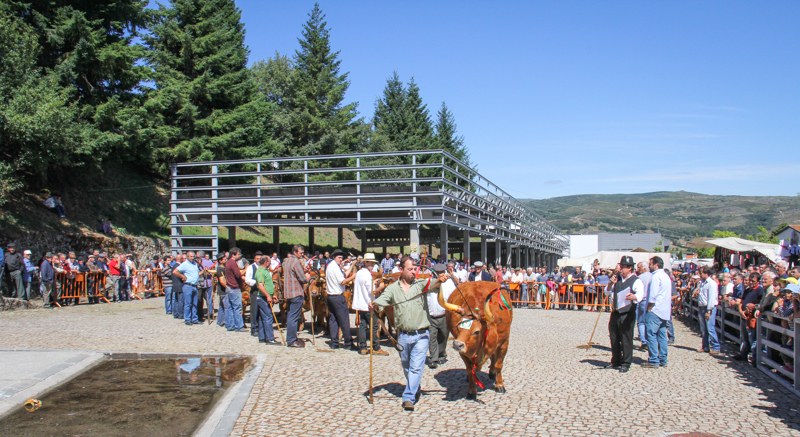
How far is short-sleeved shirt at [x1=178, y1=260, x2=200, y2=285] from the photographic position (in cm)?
1310

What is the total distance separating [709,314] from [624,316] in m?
3.04

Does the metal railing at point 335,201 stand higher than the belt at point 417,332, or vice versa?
the metal railing at point 335,201

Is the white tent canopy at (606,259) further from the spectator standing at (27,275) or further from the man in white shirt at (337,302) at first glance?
the spectator standing at (27,275)

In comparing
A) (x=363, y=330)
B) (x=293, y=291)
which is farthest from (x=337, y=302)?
(x=293, y=291)

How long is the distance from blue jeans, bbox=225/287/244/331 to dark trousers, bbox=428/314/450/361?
5.23 meters

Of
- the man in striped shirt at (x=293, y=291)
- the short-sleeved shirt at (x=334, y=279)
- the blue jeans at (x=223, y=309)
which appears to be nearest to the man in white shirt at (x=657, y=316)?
the short-sleeved shirt at (x=334, y=279)

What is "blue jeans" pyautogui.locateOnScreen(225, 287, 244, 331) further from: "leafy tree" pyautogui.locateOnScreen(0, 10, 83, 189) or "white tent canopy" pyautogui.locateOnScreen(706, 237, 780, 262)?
"white tent canopy" pyautogui.locateOnScreen(706, 237, 780, 262)

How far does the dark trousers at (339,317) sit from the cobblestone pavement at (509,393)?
48cm

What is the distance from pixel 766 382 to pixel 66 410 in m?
9.48

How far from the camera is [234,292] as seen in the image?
40.0ft

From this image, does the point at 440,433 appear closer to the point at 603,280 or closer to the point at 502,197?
the point at 603,280

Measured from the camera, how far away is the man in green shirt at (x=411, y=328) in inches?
256

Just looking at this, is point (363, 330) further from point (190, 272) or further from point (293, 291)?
point (190, 272)

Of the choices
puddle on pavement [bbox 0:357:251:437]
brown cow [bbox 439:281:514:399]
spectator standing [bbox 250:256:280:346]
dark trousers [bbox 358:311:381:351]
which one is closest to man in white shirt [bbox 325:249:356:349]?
dark trousers [bbox 358:311:381:351]
